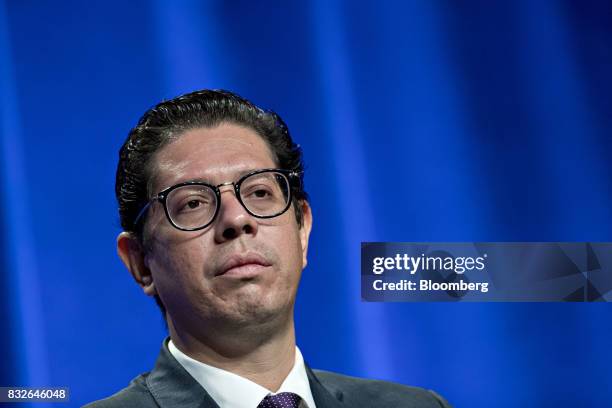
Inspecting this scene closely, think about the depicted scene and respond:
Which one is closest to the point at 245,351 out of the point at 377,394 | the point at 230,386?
the point at 230,386

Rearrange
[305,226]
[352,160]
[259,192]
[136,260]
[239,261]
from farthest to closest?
[352,160] < [305,226] < [136,260] < [259,192] < [239,261]

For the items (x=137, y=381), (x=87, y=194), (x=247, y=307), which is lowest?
(x=137, y=381)

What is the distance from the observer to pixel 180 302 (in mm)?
1597

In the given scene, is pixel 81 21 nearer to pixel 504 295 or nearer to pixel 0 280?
pixel 0 280

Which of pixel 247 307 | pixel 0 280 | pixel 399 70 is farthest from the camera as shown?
pixel 399 70

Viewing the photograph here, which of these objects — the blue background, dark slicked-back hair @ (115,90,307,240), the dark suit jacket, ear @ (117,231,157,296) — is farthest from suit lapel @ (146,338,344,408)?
the blue background

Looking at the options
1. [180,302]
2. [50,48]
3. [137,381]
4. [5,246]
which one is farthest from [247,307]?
[50,48]

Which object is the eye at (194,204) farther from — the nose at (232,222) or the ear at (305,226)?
A: the ear at (305,226)

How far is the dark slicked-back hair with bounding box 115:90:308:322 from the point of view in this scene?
1.70 meters

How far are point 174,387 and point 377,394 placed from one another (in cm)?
50

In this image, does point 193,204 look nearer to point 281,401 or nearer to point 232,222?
point 232,222

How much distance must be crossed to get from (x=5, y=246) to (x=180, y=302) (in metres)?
1.03

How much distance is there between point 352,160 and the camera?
2523 mm

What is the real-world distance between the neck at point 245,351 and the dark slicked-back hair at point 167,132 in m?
0.18
